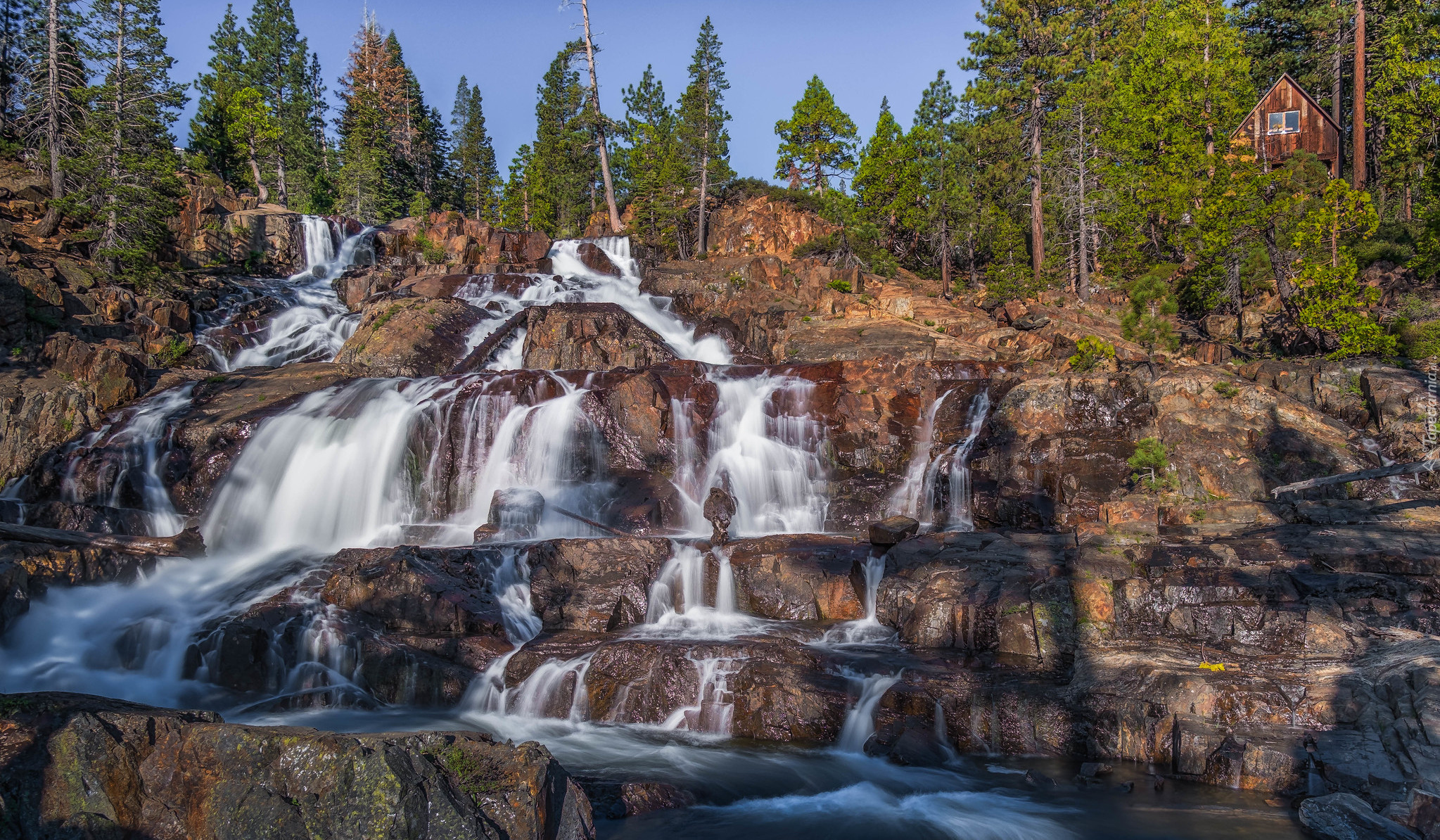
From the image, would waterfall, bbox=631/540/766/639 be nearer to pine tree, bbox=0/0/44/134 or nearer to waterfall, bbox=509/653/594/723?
waterfall, bbox=509/653/594/723

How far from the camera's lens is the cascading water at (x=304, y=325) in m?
26.5

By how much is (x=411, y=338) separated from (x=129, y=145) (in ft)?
44.7

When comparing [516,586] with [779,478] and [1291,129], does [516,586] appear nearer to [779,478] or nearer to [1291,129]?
[779,478]

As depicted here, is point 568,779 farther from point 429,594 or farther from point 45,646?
point 45,646

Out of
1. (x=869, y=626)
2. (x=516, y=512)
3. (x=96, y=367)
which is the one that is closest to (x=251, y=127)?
(x=96, y=367)

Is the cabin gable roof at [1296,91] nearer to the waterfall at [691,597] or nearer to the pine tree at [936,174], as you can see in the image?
the pine tree at [936,174]

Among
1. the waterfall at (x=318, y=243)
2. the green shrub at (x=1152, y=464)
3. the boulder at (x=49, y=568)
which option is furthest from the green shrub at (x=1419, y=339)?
the waterfall at (x=318, y=243)

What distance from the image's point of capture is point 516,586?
44.1 feet

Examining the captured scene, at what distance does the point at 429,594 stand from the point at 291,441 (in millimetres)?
8938

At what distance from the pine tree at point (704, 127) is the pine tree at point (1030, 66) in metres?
13.3

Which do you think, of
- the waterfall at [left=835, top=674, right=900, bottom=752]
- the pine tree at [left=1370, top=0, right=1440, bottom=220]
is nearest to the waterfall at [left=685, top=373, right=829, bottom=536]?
the waterfall at [left=835, top=674, right=900, bottom=752]

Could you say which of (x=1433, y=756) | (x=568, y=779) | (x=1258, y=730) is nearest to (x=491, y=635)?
(x=568, y=779)

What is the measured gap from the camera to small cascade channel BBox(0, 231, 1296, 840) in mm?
9305

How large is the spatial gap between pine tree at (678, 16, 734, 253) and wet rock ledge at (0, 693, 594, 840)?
37.3 m
